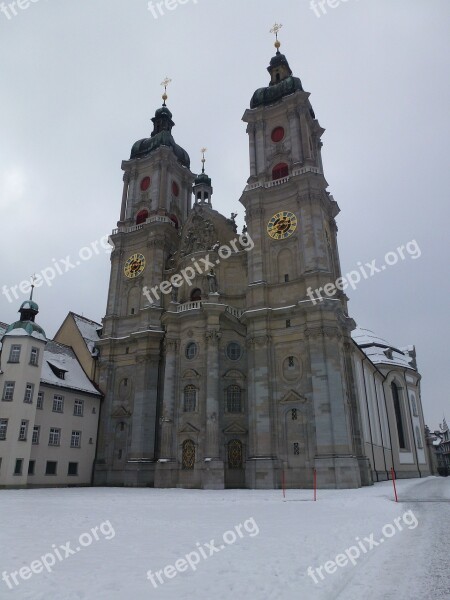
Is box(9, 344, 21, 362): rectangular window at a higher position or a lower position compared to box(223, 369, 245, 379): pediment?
higher

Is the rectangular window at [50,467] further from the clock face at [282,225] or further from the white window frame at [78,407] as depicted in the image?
the clock face at [282,225]

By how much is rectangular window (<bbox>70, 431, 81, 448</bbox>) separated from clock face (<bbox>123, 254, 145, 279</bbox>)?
59.5 feet

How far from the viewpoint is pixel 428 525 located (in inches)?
562

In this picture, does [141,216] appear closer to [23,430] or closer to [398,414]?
[23,430]

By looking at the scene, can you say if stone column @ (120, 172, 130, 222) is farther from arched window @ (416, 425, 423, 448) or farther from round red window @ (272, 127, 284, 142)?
arched window @ (416, 425, 423, 448)

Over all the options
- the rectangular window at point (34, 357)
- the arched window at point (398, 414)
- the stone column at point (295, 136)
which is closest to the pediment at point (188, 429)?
the rectangular window at point (34, 357)

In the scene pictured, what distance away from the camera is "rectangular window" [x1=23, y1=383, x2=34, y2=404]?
36516 mm

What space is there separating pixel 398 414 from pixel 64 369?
48.1m

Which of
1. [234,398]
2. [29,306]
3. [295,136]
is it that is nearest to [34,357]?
[29,306]

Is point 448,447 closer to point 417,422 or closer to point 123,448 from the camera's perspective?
point 417,422

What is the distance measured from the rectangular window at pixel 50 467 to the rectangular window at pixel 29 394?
6.74m

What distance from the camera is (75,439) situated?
4291 centimetres

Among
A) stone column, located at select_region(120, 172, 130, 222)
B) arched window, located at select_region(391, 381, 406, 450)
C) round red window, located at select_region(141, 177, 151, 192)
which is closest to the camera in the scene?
stone column, located at select_region(120, 172, 130, 222)

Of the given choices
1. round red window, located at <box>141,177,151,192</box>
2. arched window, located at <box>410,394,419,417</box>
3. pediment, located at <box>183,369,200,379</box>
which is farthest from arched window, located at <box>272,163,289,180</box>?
arched window, located at <box>410,394,419,417</box>
